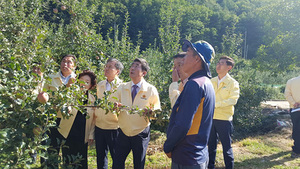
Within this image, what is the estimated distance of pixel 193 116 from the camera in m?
2.09

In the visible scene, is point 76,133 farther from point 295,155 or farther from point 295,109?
point 295,155

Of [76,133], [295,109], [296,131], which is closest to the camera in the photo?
[76,133]

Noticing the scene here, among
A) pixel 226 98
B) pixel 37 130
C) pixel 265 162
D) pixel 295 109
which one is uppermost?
pixel 226 98

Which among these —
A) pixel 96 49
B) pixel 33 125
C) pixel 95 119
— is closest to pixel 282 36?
pixel 96 49

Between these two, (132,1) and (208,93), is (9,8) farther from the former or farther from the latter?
(132,1)

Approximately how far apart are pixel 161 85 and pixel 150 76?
38 cm

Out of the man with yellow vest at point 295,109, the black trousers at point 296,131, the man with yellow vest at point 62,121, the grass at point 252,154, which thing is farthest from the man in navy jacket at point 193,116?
the black trousers at point 296,131

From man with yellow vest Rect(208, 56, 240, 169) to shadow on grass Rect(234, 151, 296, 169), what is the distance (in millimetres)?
811

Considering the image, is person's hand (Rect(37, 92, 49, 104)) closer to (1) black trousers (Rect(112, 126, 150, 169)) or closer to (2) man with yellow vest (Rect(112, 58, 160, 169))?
(2) man with yellow vest (Rect(112, 58, 160, 169))

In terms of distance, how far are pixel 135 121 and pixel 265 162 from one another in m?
3.32

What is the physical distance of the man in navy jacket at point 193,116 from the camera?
2.08 metres

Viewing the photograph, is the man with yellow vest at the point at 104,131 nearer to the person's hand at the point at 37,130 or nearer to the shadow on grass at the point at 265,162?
the person's hand at the point at 37,130

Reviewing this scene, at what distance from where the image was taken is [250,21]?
48656mm

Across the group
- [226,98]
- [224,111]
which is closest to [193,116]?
[224,111]
